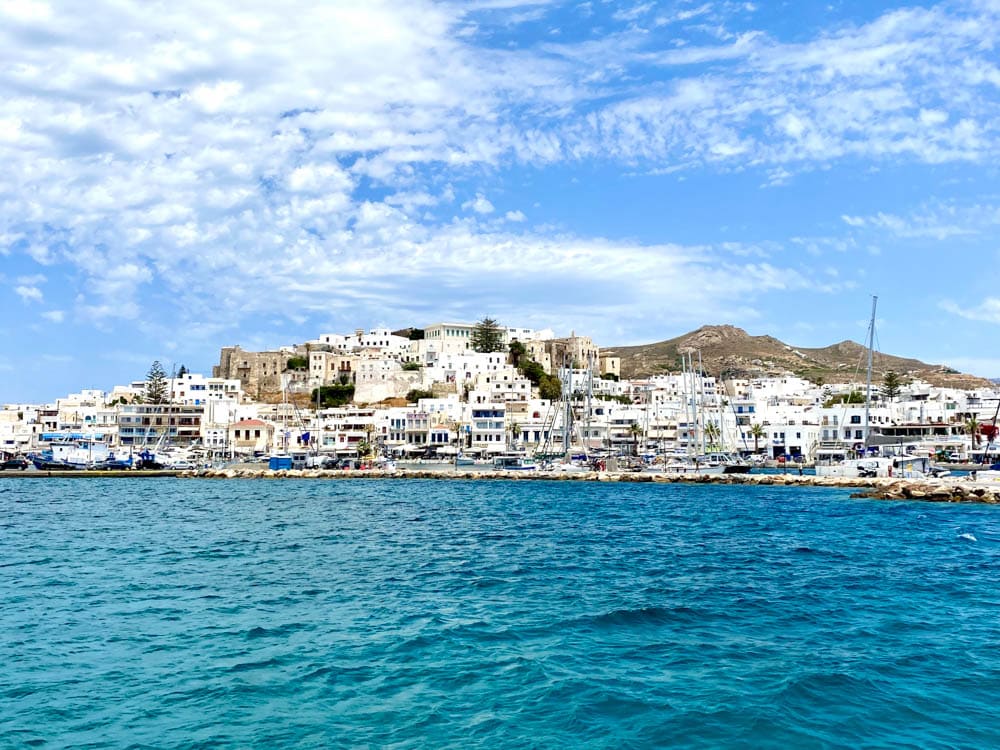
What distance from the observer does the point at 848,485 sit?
5178 cm

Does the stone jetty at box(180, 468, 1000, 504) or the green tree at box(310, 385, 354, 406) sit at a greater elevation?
the green tree at box(310, 385, 354, 406)

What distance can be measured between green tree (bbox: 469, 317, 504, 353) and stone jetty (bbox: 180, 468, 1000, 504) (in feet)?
177

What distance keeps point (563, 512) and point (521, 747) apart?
29080 mm

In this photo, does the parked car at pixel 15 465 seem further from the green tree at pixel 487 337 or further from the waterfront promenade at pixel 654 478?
the green tree at pixel 487 337

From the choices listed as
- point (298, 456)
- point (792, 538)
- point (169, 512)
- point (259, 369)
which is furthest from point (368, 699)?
point (259, 369)

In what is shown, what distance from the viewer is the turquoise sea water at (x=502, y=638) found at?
10344mm

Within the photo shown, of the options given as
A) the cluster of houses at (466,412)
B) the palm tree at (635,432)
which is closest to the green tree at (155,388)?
the cluster of houses at (466,412)

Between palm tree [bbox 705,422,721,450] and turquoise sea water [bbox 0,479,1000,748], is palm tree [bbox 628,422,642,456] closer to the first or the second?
palm tree [bbox 705,422,721,450]

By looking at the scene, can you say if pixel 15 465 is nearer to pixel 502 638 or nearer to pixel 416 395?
pixel 416 395

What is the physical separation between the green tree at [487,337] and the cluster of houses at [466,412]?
3.23 feet

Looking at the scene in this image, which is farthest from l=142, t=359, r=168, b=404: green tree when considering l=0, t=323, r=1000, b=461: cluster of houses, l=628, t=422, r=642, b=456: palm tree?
l=628, t=422, r=642, b=456: palm tree

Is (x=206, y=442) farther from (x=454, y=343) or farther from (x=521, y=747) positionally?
(x=521, y=747)

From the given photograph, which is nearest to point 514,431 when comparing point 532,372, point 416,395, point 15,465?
point 416,395

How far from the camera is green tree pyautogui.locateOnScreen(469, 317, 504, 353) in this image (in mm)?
125131
